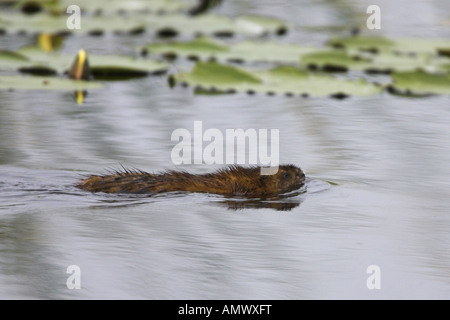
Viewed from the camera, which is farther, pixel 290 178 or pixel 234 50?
pixel 234 50

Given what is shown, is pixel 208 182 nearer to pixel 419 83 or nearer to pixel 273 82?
pixel 273 82

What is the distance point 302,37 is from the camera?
40.6 feet

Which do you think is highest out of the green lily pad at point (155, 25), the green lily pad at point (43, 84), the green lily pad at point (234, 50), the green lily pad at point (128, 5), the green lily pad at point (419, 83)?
the green lily pad at point (128, 5)

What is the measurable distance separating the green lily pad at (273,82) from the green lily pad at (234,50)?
72 cm

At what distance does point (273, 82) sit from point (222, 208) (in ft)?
10.6

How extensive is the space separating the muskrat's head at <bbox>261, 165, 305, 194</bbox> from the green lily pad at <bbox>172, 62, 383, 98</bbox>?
2322 mm

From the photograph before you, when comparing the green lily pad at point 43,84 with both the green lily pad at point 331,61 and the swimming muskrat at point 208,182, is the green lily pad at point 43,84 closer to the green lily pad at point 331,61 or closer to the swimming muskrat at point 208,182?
the green lily pad at point 331,61

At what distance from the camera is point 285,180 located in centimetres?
711

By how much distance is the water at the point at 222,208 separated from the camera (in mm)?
5266

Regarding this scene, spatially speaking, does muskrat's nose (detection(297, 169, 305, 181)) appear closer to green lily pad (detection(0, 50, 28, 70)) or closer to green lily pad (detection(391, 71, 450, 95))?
green lily pad (detection(391, 71, 450, 95))

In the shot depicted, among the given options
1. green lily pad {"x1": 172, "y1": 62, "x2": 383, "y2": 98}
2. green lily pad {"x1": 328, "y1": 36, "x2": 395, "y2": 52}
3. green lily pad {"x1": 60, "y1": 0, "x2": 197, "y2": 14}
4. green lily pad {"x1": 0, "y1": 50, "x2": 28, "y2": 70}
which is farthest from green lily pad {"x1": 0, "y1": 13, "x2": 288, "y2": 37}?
green lily pad {"x1": 172, "y1": 62, "x2": 383, "y2": 98}

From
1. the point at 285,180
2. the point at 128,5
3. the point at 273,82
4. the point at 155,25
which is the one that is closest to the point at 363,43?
the point at 273,82

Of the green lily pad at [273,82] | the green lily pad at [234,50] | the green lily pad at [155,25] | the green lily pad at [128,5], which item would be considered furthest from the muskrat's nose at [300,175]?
the green lily pad at [128,5]

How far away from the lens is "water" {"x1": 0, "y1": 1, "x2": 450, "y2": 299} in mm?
5266
